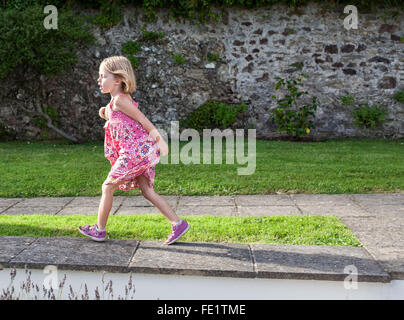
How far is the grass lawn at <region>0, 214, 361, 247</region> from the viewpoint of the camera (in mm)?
3422

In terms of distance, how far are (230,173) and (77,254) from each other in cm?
313

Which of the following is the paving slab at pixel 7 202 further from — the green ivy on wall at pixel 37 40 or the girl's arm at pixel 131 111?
the green ivy on wall at pixel 37 40

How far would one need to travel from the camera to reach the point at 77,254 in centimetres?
302

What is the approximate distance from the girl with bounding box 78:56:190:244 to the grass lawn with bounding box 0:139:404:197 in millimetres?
1830

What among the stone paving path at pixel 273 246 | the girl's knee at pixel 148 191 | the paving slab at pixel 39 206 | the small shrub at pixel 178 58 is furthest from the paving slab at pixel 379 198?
the small shrub at pixel 178 58

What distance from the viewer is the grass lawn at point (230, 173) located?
518cm

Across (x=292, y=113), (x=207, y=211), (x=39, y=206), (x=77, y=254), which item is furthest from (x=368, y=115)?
(x=77, y=254)

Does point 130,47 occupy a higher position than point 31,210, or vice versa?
point 130,47

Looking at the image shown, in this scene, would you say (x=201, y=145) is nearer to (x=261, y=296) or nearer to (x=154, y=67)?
(x=154, y=67)

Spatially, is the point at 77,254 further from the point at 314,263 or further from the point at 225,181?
the point at 225,181

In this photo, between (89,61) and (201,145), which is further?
(89,61)
